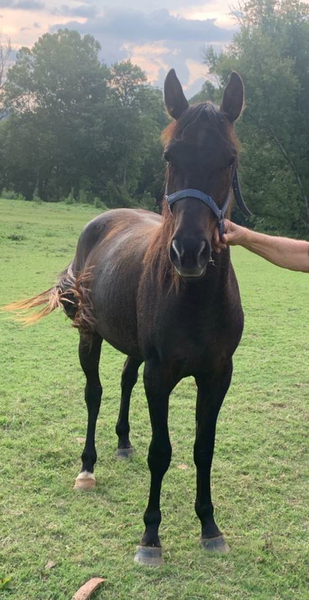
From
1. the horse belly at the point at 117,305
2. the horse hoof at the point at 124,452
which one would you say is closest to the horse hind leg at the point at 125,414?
the horse hoof at the point at 124,452

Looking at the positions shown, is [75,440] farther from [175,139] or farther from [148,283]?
[175,139]

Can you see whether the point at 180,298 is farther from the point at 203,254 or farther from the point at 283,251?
the point at 283,251

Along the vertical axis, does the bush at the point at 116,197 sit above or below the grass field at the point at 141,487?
below

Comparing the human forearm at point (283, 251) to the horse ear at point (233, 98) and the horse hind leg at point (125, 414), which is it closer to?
the horse ear at point (233, 98)

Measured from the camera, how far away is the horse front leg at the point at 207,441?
2783mm

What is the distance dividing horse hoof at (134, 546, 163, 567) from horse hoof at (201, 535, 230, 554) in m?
0.24

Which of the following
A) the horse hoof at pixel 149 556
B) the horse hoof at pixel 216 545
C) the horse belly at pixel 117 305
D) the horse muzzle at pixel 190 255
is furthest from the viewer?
the horse belly at pixel 117 305

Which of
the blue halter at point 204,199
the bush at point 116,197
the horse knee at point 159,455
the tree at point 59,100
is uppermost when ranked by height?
Answer: the tree at point 59,100

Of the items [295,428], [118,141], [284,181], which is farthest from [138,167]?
[295,428]

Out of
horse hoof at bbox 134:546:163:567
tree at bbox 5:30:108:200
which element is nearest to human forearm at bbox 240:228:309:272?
horse hoof at bbox 134:546:163:567

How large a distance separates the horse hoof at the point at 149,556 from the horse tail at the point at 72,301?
1.49 meters

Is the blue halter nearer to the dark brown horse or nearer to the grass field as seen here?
the dark brown horse

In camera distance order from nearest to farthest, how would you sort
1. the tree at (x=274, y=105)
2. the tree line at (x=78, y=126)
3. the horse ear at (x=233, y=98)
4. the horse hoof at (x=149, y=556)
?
the horse ear at (x=233, y=98), the horse hoof at (x=149, y=556), the tree at (x=274, y=105), the tree line at (x=78, y=126)

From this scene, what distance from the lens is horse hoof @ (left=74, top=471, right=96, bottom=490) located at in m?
3.33
